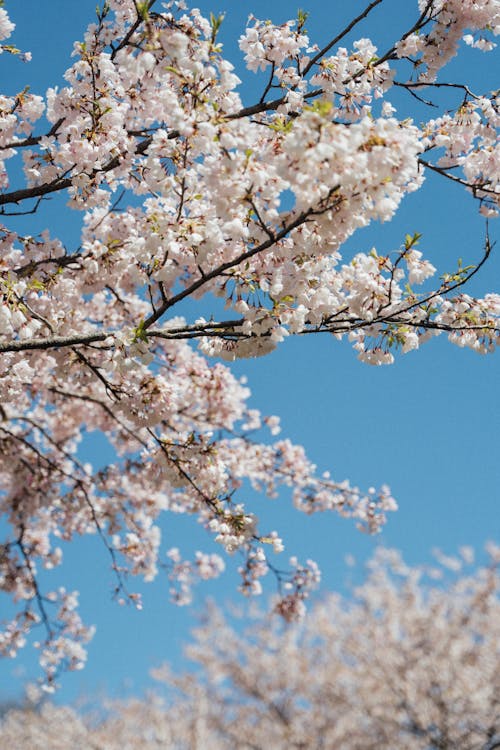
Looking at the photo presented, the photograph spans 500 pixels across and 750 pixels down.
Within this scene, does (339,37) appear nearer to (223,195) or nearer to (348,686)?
(223,195)

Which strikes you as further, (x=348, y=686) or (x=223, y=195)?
(x=348, y=686)

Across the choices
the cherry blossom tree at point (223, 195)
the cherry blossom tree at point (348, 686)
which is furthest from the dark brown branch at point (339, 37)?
the cherry blossom tree at point (348, 686)

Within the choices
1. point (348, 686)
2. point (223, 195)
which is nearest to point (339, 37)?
point (223, 195)

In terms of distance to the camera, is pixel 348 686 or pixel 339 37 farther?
pixel 348 686

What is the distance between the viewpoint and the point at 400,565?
60.3 feet

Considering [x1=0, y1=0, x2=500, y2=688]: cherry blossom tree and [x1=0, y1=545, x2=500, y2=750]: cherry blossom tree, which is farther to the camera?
[x1=0, y1=545, x2=500, y2=750]: cherry blossom tree

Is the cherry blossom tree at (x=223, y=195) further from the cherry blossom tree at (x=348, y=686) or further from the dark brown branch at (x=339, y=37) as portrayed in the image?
the cherry blossom tree at (x=348, y=686)

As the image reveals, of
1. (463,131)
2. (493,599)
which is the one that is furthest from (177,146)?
(493,599)

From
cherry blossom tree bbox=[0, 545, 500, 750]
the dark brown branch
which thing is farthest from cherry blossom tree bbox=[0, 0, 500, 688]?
cherry blossom tree bbox=[0, 545, 500, 750]

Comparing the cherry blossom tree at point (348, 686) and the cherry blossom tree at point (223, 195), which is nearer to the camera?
the cherry blossom tree at point (223, 195)

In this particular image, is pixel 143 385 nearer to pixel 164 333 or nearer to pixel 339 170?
pixel 164 333

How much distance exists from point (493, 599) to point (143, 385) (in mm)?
15210

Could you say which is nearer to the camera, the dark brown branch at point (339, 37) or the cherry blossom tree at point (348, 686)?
the dark brown branch at point (339, 37)

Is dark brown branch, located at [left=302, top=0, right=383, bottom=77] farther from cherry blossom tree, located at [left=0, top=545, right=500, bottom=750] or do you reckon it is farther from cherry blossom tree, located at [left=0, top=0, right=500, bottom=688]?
cherry blossom tree, located at [left=0, top=545, right=500, bottom=750]
